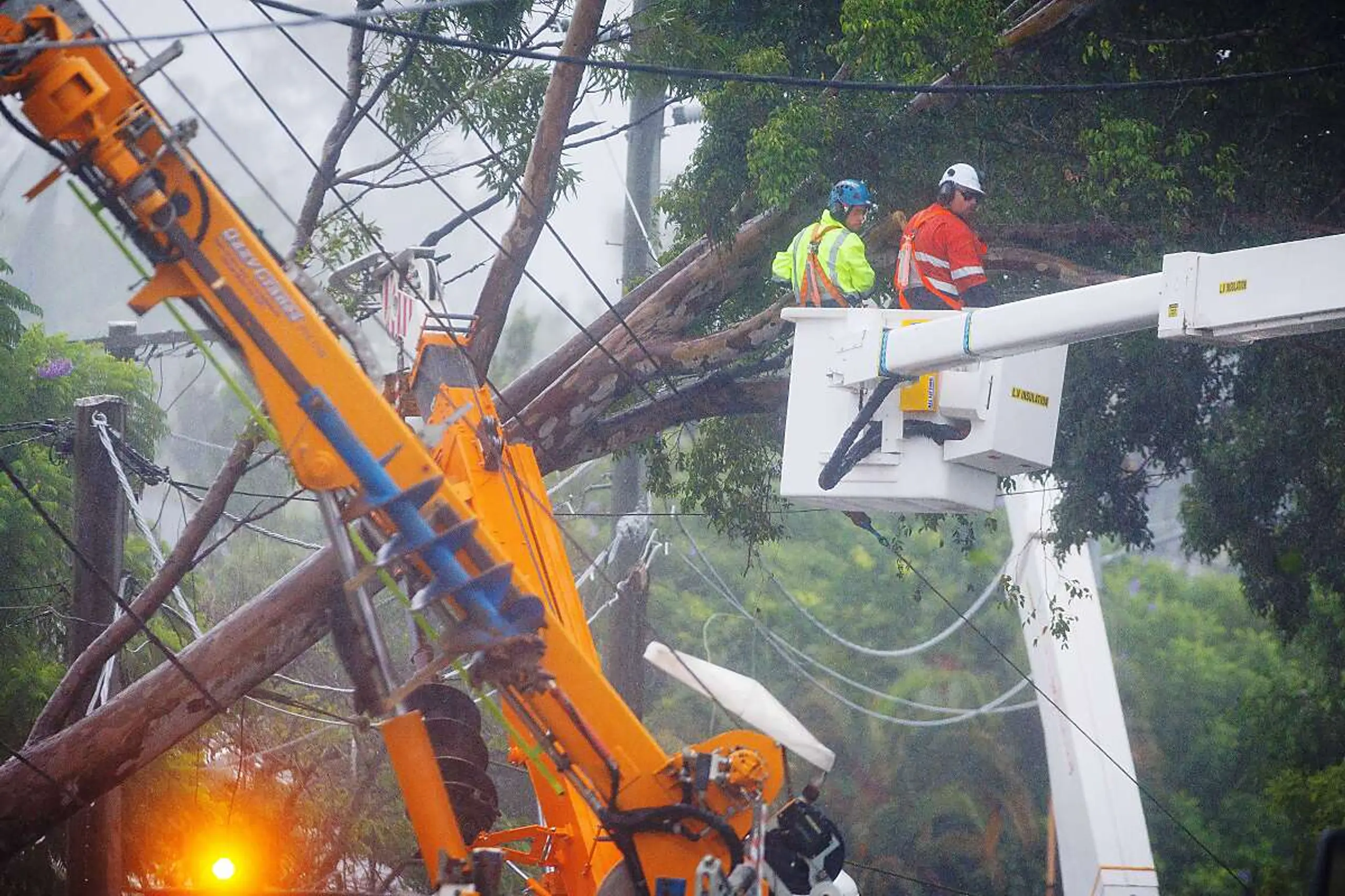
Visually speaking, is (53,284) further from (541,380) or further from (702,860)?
(702,860)

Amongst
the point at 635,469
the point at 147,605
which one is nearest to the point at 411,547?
the point at 147,605

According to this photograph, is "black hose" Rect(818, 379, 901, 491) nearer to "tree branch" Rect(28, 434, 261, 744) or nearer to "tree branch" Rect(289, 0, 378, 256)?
"tree branch" Rect(28, 434, 261, 744)

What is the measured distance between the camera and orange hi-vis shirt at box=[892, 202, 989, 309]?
9641 millimetres

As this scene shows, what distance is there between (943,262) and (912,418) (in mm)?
1110

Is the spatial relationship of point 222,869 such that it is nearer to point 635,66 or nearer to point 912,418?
point 912,418

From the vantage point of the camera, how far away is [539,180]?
12.3 meters

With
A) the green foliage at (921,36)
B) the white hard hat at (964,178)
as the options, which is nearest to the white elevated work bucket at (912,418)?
the white hard hat at (964,178)

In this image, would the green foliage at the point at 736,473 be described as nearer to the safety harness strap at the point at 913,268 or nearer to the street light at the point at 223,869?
the safety harness strap at the point at 913,268

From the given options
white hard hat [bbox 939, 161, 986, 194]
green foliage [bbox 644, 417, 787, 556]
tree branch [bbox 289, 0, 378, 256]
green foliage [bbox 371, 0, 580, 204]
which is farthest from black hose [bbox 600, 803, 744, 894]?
green foliage [bbox 644, 417, 787, 556]

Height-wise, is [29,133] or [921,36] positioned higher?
[921,36]

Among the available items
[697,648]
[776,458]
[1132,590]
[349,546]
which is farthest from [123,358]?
[1132,590]

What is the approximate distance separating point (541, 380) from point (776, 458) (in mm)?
3307

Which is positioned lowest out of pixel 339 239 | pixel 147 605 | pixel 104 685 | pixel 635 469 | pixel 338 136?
pixel 104 685

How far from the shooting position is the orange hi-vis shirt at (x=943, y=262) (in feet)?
31.6
